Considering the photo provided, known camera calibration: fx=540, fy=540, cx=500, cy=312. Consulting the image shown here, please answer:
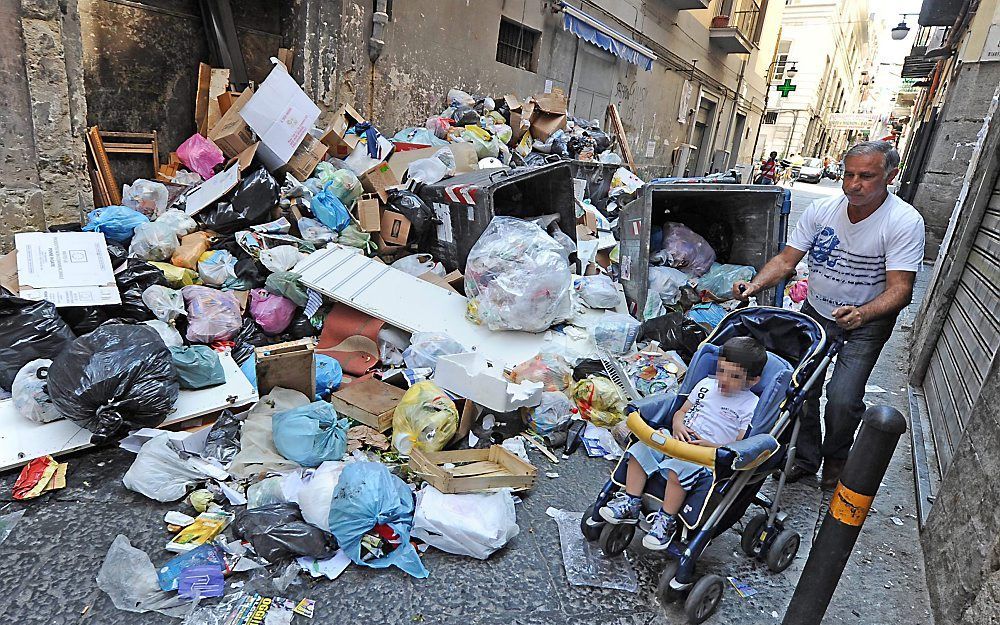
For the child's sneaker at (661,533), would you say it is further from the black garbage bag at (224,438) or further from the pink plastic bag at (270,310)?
the pink plastic bag at (270,310)

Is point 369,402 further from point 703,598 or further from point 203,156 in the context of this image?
point 203,156

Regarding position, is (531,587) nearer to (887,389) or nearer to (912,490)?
(912,490)

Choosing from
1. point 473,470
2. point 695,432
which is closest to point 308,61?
point 473,470

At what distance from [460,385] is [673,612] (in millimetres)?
1490

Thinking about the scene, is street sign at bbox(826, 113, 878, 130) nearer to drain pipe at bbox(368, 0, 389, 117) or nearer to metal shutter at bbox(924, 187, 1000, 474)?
drain pipe at bbox(368, 0, 389, 117)

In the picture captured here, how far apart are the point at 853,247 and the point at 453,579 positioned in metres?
2.27

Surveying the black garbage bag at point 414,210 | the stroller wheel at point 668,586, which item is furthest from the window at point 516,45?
the stroller wheel at point 668,586

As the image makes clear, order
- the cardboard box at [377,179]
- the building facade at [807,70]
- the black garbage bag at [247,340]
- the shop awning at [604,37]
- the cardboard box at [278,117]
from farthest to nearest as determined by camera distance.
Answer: the building facade at [807,70] < the shop awning at [604,37] < the cardboard box at [377,179] < the cardboard box at [278,117] < the black garbage bag at [247,340]

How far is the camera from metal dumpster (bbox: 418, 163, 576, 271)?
4.31 m

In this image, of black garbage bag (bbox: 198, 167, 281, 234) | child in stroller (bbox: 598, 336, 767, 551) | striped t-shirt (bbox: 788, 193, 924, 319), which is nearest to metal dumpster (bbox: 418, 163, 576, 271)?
black garbage bag (bbox: 198, 167, 281, 234)

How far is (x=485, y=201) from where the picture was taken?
4.24 meters

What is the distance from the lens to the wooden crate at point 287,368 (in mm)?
2922

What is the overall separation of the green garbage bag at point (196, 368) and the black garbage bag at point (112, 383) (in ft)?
0.52

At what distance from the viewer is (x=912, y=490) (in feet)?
9.66
